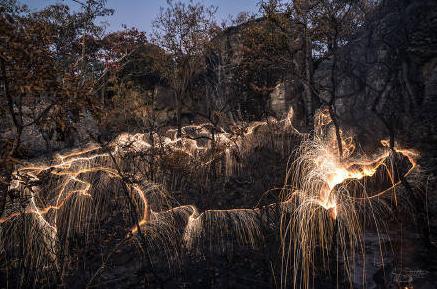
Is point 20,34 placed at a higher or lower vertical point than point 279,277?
higher

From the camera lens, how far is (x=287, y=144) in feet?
50.4

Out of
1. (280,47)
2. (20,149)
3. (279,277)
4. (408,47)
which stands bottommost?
(279,277)

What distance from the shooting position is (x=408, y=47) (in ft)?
33.5

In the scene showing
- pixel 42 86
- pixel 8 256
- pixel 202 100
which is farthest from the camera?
pixel 202 100

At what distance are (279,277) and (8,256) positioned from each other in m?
6.21

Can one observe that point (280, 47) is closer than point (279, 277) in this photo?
No

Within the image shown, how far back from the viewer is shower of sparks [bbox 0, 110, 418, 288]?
21.1 feet

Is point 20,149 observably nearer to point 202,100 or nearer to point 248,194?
point 248,194

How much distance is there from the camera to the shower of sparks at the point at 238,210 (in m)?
6.43

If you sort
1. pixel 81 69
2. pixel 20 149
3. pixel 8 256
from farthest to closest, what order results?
pixel 81 69, pixel 8 256, pixel 20 149

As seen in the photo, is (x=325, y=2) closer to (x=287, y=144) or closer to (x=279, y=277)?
(x=287, y=144)

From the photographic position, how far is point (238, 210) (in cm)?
934

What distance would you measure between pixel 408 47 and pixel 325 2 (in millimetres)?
2665

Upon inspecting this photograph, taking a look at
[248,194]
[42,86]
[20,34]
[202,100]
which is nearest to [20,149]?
[42,86]
